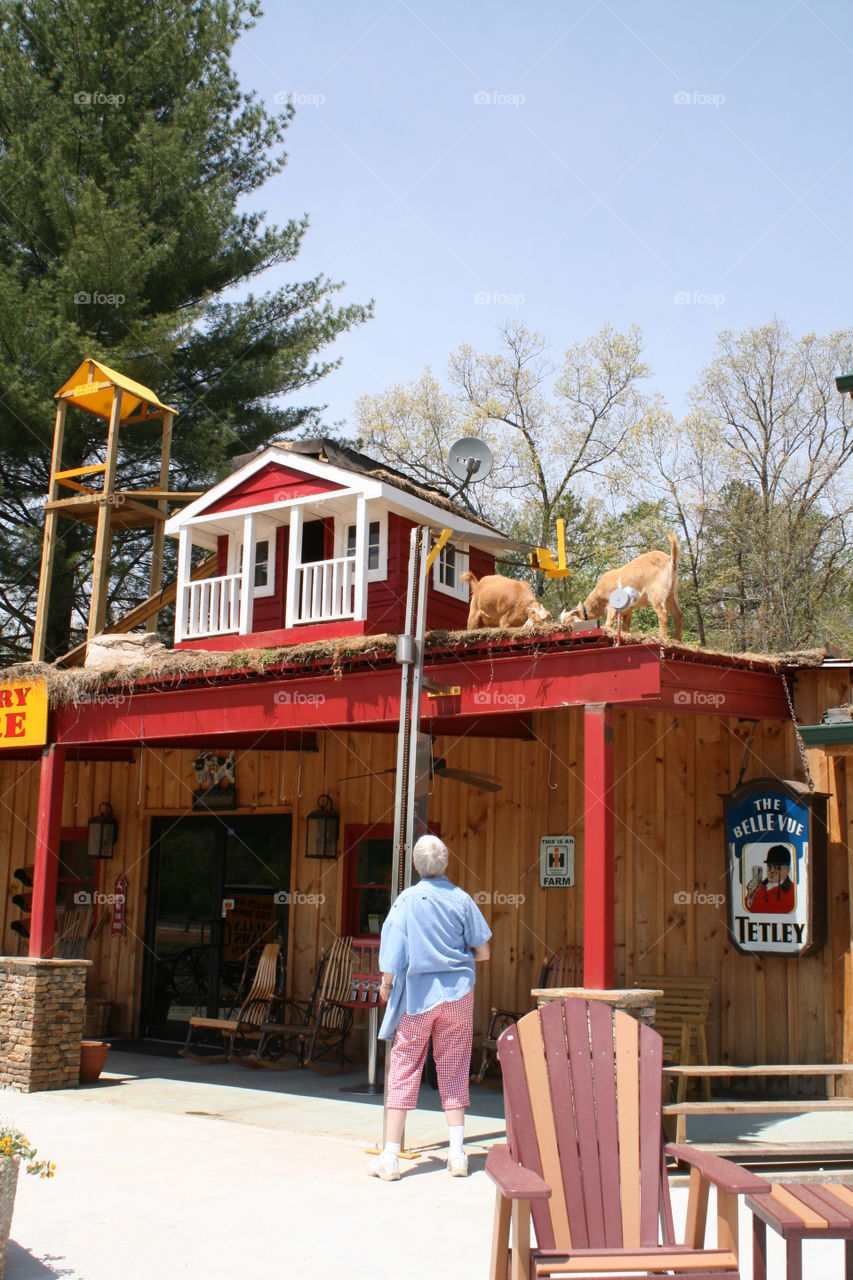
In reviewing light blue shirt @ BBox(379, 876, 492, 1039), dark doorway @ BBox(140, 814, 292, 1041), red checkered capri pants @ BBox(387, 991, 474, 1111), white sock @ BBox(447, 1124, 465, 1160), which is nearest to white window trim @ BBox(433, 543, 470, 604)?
dark doorway @ BBox(140, 814, 292, 1041)

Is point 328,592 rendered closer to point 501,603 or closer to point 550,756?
point 501,603

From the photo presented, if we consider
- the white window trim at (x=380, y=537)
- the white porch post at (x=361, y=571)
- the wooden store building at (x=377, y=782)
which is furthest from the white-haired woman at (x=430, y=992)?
the white window trim at (x=380, y=537)

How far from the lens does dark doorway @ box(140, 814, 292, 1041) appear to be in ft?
40.4

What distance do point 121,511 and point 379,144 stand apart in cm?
552

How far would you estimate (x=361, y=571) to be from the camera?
10781mm

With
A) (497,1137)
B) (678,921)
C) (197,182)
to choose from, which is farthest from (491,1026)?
(197,182)

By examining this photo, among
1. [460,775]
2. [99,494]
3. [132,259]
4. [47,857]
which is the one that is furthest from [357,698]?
[132,259]

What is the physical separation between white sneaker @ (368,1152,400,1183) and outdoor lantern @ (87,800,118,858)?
25.9 ft

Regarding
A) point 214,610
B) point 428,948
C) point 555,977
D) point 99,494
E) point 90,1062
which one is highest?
point 99,494

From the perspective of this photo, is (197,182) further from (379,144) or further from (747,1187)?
(747,1187)

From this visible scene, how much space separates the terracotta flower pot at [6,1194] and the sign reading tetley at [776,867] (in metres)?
5.85

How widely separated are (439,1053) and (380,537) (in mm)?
6541

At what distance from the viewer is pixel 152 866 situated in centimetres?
1334

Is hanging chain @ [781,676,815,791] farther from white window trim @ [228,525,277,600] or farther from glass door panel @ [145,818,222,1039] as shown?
glass door panel @ [145,818,222,1039]
